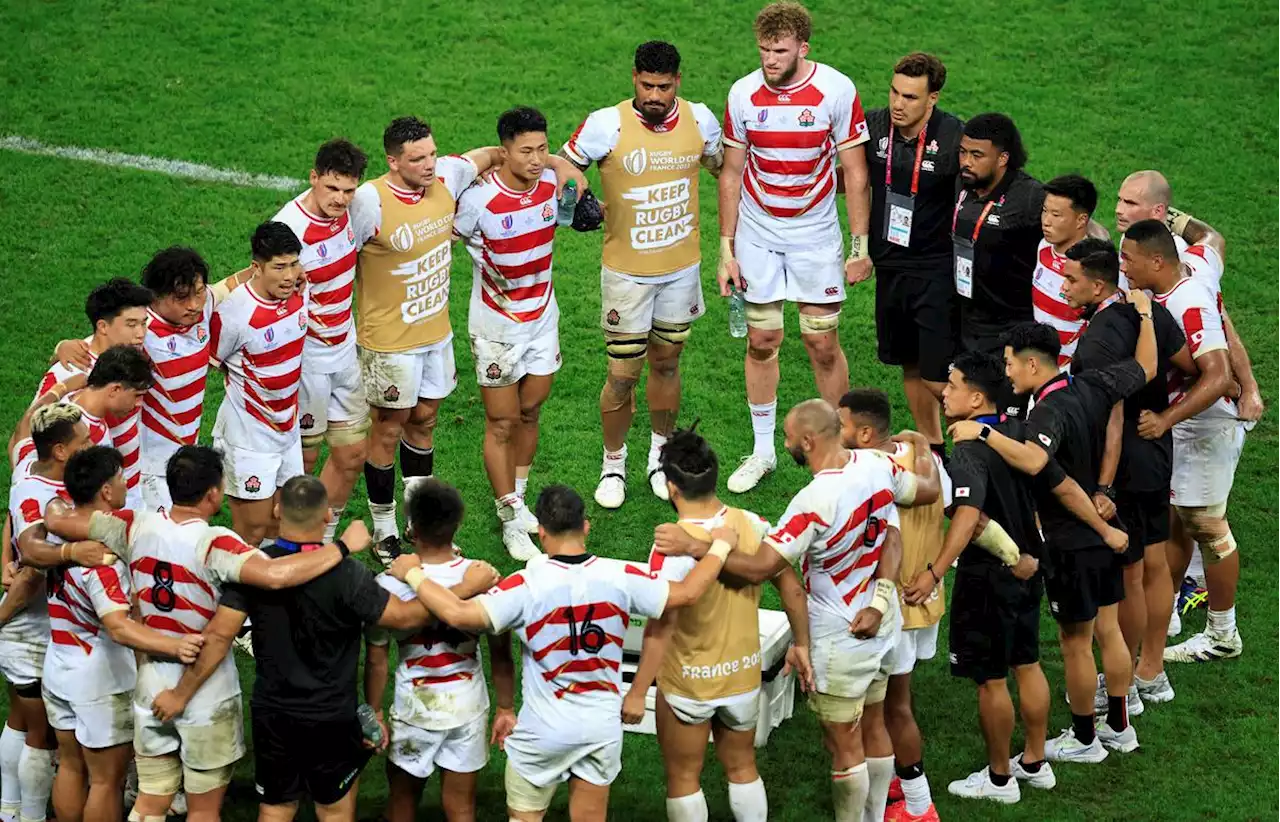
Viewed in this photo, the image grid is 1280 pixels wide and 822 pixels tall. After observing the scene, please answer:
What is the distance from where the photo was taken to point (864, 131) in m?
9.15

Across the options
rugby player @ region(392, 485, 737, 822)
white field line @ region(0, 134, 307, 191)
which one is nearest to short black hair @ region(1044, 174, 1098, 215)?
rugby player @ region(392, 485, 737, 822)

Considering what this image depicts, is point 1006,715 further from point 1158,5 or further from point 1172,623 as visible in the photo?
point 1158,5

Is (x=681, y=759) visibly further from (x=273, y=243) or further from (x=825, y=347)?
(x=825, y=347)

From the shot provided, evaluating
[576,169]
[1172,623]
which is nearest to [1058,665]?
[1172,623]

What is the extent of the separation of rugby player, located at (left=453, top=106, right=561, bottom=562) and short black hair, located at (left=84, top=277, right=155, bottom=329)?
1.96 metres

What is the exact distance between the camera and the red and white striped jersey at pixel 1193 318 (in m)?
7.64

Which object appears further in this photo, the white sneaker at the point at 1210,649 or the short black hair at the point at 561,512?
the white sneaker at the point at 1210,649

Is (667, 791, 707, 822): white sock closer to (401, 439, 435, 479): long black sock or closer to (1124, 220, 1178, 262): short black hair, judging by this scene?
(401, 439, 435, 479): long black sock

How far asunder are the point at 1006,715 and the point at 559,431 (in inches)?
153

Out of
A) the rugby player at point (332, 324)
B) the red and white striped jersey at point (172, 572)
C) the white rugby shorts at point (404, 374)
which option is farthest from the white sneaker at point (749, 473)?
the red and white striped jersey at point (172, 572)

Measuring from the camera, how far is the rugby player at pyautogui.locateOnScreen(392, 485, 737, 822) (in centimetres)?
575

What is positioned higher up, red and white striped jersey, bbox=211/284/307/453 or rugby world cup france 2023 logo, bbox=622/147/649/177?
rugby world cup france 2023 logo, bbox=622/147/649/177

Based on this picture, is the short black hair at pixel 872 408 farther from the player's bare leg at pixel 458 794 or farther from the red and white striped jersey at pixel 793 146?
the red and white striped jersey at pixel 793 146

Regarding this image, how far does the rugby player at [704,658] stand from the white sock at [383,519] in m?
2.99
